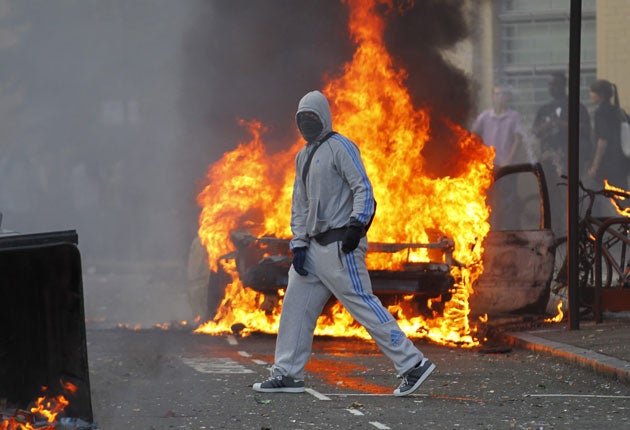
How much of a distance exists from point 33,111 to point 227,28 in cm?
2127

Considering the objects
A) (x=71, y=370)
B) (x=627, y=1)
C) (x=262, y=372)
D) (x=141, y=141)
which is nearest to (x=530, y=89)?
(x=627, y=1)

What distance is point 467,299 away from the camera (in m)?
12.6

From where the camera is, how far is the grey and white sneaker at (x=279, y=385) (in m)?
8.64

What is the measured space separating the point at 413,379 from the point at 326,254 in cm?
94

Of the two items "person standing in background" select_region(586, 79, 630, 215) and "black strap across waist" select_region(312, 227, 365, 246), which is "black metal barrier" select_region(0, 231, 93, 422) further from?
"person standing in background" select_region(586, 79, 630, 215)

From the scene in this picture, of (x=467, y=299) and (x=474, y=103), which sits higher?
(x=474, y=103)

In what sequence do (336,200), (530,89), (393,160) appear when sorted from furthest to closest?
1. (530,89)
2. (393,160)
3. (336,200)

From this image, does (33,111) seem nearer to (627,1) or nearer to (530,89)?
(530,89)

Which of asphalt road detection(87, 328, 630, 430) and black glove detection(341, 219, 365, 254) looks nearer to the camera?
asphalt road detection(87, 328, 630, 430)

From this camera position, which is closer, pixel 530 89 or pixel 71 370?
pixel 71 370

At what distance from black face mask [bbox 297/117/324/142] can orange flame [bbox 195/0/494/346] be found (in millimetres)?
3412

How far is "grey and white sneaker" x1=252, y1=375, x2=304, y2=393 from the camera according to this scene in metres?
8.64

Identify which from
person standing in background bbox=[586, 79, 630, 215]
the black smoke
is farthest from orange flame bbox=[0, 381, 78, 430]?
person standing in background bbox=[586, 79, 630, 215]

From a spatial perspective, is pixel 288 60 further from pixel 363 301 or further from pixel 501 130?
pixel 363 301
